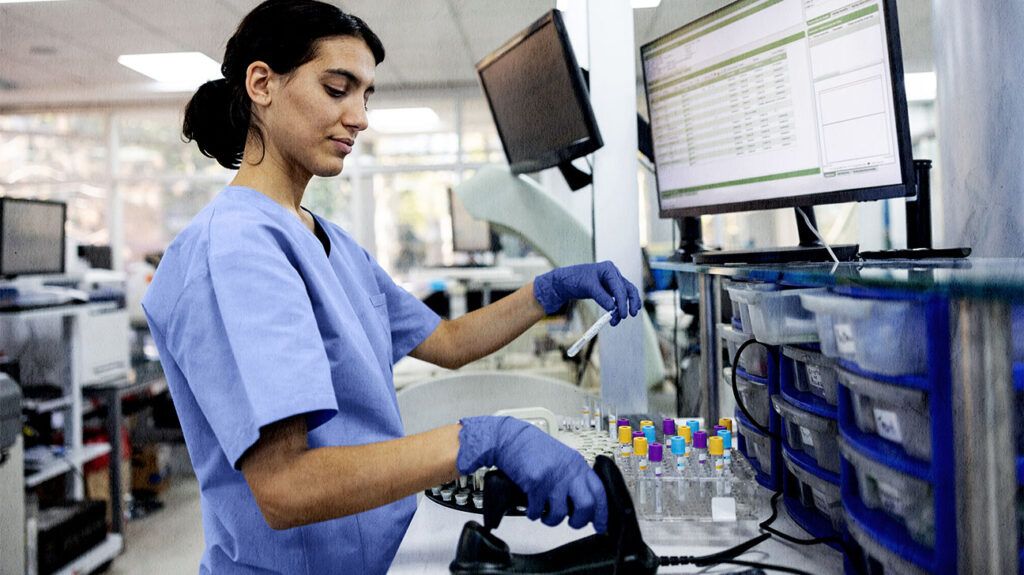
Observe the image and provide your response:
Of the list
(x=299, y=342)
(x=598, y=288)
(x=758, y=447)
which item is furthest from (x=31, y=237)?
(x=758, y=447)

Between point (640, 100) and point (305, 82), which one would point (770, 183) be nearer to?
point (640, 100)

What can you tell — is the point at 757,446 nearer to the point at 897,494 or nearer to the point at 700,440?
the point at 700,440

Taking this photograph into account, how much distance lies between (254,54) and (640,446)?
740 mm

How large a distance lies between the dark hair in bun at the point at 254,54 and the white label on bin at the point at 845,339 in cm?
73

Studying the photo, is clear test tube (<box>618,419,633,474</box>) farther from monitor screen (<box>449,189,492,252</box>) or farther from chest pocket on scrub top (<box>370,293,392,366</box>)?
monitor screen (<box>449,189,492,252</box>)

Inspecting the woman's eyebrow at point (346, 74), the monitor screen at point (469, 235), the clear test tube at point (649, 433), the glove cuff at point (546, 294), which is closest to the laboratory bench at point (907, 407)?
the clear test tube at point (649, 433)

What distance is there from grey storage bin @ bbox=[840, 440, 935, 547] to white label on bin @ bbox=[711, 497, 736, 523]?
0.21m

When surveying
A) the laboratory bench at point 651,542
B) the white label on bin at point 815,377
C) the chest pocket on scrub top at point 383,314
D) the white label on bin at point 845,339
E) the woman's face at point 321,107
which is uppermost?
the woman's face at point 321,107

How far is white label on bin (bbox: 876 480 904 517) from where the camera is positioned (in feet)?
2.01

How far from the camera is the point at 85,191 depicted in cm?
755

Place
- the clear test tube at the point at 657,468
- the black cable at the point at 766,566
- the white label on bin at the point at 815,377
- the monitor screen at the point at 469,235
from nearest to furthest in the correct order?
the black cable at the point at 766,566 → the white label on bin at the point at 815,377 → the clear test tube at the point at 657,468 → the monitor screen at the point at 469,235

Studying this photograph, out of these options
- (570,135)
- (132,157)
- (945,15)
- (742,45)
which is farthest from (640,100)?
(132,157)

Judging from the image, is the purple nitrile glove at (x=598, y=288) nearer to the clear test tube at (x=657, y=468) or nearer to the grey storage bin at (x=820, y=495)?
the clear test tube at (x=657, y=468)

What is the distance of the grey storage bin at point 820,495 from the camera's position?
2.58ft
